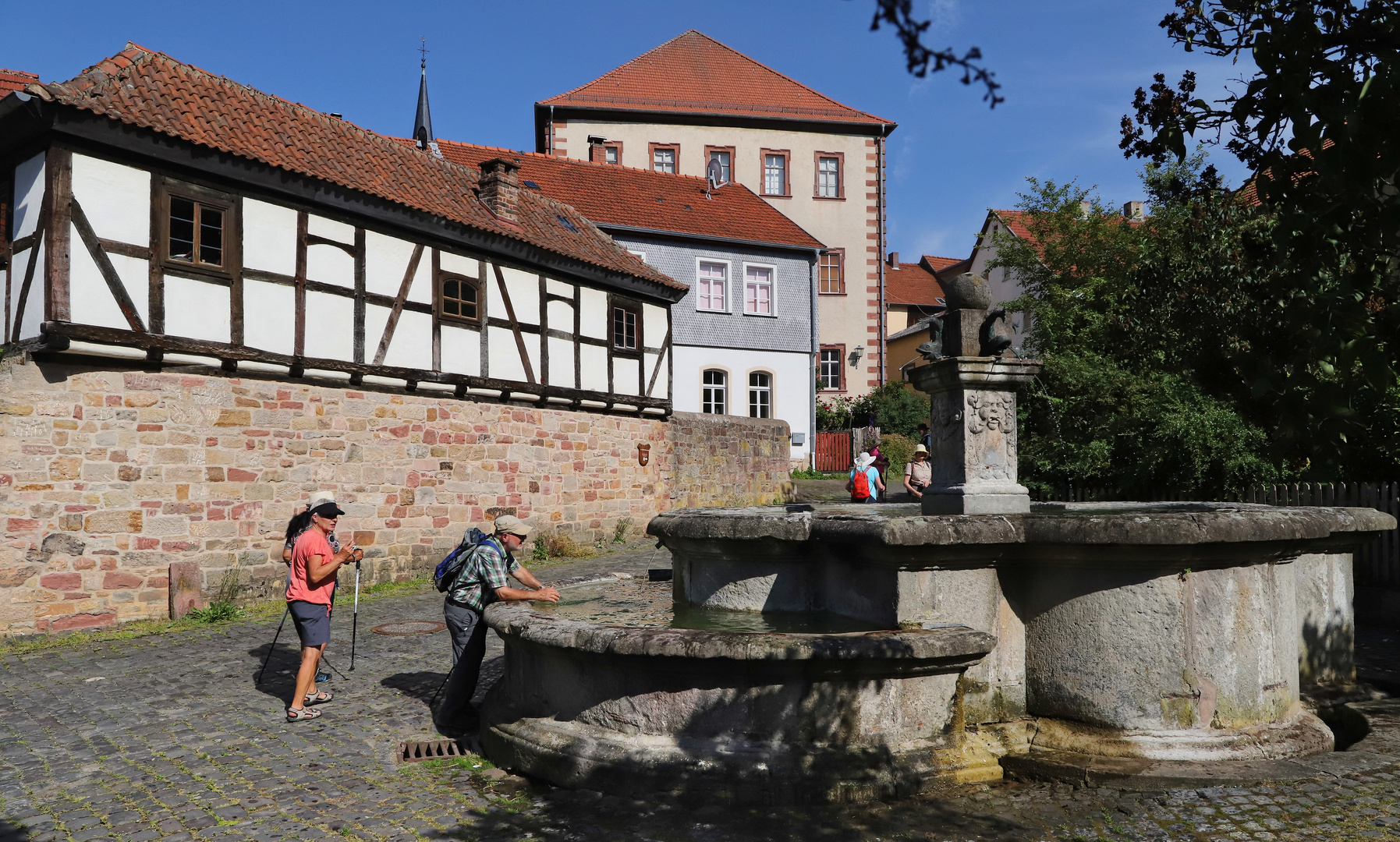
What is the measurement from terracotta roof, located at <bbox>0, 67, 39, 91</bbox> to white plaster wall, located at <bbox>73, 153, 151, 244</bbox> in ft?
8.24

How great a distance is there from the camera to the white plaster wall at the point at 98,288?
1018 centimetres

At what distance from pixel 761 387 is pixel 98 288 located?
19.2 m

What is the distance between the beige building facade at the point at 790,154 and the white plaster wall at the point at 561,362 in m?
17.2

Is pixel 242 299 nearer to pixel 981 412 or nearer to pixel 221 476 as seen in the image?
pixel 221 476

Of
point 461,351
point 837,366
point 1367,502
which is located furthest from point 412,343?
point 837,366

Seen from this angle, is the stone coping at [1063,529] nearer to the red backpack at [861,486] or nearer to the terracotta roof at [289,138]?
the red backpack at [861,486]

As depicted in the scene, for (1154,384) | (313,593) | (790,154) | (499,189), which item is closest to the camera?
(313,593)

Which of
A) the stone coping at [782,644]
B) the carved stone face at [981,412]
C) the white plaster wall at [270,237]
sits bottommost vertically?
the stone coping at [782,644]

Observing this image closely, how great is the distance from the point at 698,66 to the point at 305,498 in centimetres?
2806

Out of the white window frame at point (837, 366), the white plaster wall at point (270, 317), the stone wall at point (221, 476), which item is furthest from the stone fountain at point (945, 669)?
the white window frame at point (837, 366)

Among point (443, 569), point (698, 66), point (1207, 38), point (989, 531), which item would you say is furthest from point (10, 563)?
point (698, 66)

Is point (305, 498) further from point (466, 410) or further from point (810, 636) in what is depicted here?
point (810, 636)

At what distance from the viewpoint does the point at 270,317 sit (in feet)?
39.8

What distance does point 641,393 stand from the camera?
18781 mm
